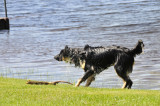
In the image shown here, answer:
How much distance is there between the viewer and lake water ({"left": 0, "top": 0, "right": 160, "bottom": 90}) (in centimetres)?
1535

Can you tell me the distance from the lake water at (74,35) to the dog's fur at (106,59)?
180 cm

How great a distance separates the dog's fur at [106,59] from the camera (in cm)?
1126

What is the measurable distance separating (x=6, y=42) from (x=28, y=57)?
260 inches

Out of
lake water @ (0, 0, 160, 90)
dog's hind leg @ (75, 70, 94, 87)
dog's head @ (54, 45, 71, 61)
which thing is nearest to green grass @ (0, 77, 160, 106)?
dog's hind leg @ (75, 70, 94, 87)

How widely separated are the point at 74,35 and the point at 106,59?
15793mm

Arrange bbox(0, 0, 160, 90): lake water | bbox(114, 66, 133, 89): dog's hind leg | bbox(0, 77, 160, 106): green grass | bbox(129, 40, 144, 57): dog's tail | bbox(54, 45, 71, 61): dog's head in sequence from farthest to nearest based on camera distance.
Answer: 1. bbox(0, 0, 160, 90): lake water
2. bbox(54, 45, 71, 61): dog's head
3. bbox(129, 40, 144, 57): dog's tail
4. bbox(114, 66, 133, 89): dog's hind leg
5. bbox(0, 77, 160, 106): green grass

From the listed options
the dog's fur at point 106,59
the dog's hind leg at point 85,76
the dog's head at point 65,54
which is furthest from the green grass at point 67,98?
the dog's head at point 65,54

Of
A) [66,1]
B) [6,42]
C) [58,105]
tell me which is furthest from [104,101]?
[66,1]

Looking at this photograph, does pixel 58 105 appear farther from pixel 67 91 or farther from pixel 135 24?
pixel 135 24

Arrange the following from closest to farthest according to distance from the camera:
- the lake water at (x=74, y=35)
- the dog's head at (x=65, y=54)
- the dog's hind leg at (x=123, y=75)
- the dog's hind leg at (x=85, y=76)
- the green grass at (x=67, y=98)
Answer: the green grass at (x=67, y=98) < the dog's hind leg at (x=123, y=75) < the dog's hind leg at (x=85, y=76) < the dog's head at (x=65, y=54) < the lake water at (x=74, y=35)

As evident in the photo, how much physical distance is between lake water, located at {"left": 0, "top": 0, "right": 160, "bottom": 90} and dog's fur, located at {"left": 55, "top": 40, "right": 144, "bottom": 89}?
180 centimetres

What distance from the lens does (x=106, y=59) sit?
11516mm

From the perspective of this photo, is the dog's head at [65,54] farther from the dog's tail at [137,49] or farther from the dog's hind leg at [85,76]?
the dog's tail at [137,49]

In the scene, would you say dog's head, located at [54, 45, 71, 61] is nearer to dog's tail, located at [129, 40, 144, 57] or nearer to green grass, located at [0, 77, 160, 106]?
dog's tail, located at [129, 40, 144, 57]
